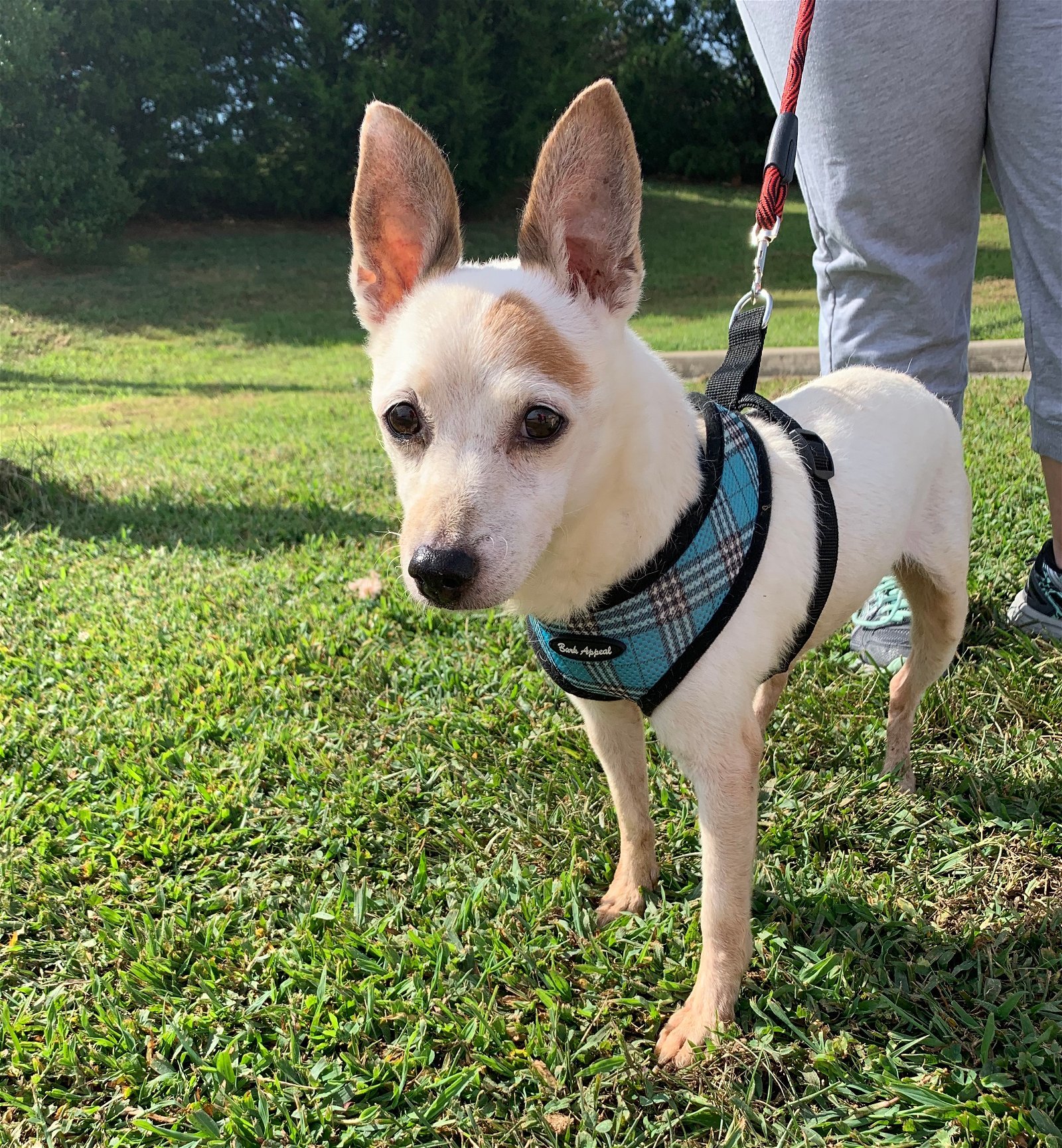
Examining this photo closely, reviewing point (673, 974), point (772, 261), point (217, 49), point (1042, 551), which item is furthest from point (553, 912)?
point (217, 49)

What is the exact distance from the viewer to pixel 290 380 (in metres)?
11.8

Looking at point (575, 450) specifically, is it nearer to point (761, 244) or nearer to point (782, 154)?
point (761, 244)

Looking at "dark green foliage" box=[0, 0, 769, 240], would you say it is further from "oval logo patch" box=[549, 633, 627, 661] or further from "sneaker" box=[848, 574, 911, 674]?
"oval logo patch" box=[549, 633, 627, 661]

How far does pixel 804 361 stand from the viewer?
849 centimetres

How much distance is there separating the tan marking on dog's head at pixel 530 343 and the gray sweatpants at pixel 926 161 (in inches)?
56.4

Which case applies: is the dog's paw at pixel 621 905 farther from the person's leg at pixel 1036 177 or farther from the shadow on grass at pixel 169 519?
the shadow on grass at pixel 169 519

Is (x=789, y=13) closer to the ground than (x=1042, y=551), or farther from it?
farther from it

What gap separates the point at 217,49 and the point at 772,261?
14.7m

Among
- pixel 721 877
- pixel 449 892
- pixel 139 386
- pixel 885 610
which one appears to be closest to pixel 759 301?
pixel 885 610

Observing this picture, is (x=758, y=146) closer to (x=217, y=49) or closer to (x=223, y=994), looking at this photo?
(x=217, y=49)

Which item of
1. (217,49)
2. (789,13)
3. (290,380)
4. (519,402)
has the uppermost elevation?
(217,49)

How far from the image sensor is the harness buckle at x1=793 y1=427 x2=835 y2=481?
211 cm

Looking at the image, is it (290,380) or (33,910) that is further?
(290,380)

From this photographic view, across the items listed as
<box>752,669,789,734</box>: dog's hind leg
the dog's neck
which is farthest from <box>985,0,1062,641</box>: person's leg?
the dog's neck
